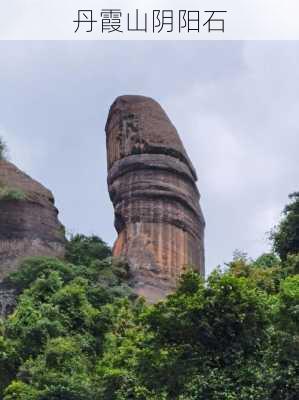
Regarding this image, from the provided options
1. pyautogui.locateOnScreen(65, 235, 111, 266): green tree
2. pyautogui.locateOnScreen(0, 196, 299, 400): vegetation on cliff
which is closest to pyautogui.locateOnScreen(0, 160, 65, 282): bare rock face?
pyautogui.locateOnScreen(65, 235, 111, 266): green tree

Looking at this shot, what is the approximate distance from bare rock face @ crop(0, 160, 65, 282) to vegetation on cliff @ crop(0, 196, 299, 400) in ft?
21.5

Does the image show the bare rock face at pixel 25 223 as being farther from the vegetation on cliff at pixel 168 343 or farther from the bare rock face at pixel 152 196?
the vegetation on cliff at pixel 168 343

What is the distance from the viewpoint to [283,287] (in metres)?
18.2

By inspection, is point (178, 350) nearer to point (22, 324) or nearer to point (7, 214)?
point (22, 324)

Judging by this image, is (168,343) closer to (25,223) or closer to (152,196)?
(152,196)

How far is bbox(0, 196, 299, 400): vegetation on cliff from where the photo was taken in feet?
57.8

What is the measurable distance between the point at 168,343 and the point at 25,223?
1612 centimetres

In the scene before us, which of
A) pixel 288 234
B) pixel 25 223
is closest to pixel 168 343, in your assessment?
pixel 288 234

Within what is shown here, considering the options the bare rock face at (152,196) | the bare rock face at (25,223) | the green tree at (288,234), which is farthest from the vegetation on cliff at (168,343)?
the bare rock face at (25,223)

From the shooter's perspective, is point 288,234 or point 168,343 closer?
point 168,343

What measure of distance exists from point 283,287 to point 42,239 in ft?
53.8

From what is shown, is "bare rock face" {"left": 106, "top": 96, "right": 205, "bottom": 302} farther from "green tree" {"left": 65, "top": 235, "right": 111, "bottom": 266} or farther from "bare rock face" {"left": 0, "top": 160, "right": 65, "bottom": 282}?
"bare rock face" {"left": 0, "top": 160, "right": 65, "bottom": 282}

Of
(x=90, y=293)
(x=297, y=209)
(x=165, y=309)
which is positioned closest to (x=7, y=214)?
(x=90, y=293)

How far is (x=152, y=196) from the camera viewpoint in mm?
33562
